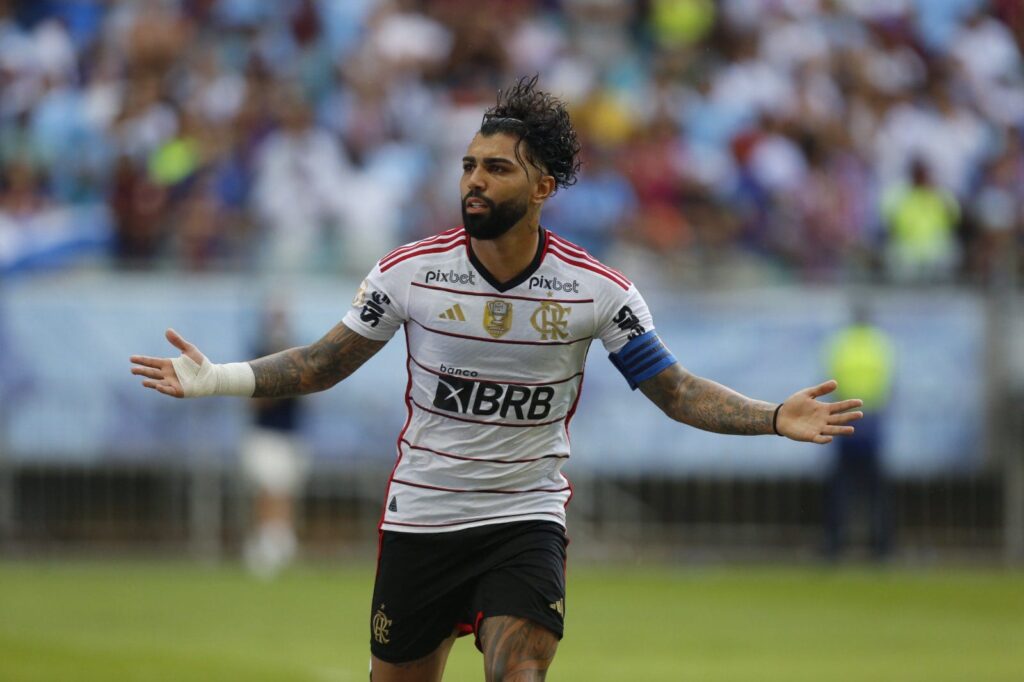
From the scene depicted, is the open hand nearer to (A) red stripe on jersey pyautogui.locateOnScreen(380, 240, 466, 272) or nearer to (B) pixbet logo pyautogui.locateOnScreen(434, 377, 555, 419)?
(B) pixbet logo pyautogui.locateOnScreen(434, 377, 555, 419)

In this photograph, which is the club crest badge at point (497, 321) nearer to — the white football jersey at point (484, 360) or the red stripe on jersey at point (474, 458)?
the white football jersey at point (484, 360)

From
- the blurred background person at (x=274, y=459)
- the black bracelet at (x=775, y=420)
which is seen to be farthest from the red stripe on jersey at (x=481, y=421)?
the blurred background person at (x=274, y=459)

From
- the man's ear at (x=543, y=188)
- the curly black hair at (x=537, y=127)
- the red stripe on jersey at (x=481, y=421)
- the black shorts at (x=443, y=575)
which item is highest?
the curly black hair at (x=537, y=127)

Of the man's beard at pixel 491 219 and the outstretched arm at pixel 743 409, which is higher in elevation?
the man's beard at pixel 491 219

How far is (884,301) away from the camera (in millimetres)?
19531

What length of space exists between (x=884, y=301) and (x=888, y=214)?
2179 mm

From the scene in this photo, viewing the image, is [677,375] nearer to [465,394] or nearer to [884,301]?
[465,394]

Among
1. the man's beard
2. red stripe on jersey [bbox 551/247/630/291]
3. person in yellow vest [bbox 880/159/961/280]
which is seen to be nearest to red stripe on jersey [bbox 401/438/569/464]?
red stripe on jersey [bbox 551/247/630/291]

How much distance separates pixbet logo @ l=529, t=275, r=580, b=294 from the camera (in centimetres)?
746

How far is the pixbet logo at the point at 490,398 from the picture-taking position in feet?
24.5

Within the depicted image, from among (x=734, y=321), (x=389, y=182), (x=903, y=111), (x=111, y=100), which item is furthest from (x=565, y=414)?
(x=903, y=111)

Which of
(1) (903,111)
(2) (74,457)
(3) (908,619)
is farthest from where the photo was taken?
(1) (903,111)

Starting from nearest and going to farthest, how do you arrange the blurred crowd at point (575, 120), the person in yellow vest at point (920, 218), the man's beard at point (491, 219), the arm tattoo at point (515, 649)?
the arm tattoo at point (515, 649), the man's beard at point (491, 219), the blurred crowd at point (575, 120), the person in yellow vest at point (920, 218)

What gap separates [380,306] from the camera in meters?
7.57
